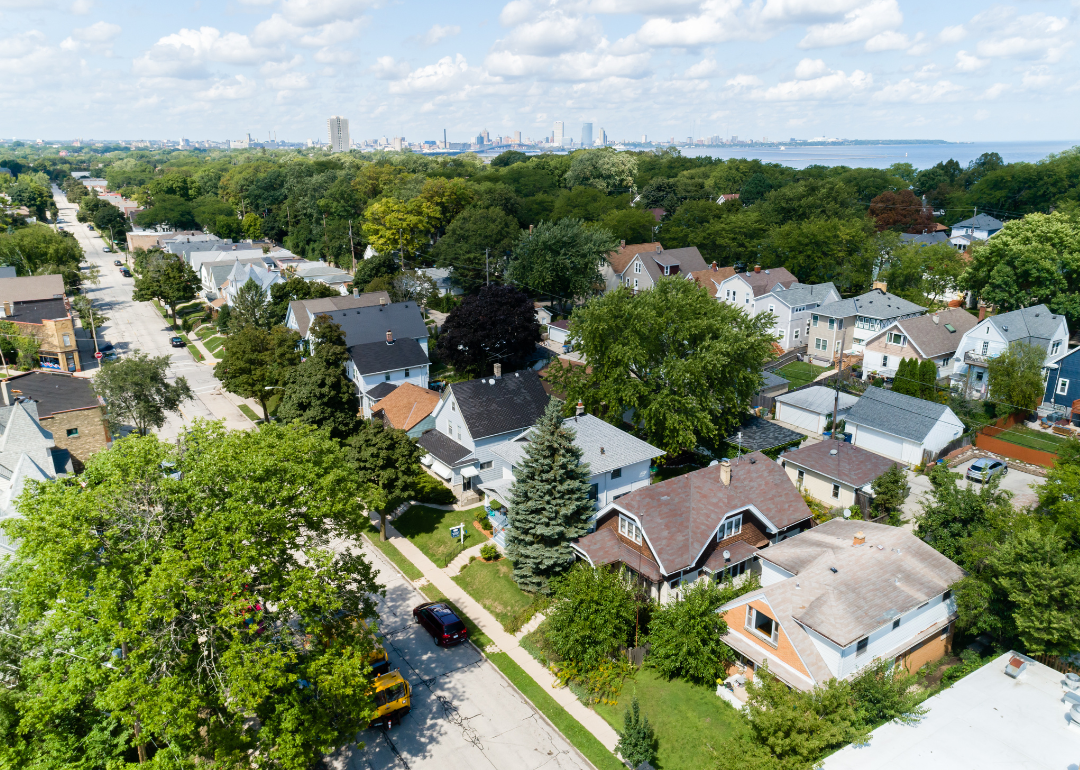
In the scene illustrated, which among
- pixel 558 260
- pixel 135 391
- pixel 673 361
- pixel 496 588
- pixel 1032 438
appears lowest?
pixel 496 588

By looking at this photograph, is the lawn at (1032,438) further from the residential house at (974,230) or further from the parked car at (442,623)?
the residential house at (974,230)

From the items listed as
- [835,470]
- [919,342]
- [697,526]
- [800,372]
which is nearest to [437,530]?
[697,526]

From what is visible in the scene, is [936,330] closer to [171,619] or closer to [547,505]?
[547,505]

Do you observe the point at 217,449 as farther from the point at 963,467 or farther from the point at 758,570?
the point at 963,467

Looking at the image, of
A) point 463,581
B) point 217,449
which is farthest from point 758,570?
point 217,449

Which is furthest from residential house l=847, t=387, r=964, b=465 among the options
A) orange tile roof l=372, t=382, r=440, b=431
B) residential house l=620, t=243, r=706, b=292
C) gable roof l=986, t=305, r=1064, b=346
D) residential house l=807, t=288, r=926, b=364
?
residential house l=620, t=243, r=706, b=292

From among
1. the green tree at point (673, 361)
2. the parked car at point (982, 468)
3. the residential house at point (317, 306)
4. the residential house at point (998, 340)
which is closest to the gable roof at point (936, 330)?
the residential house at point (998, 340)
